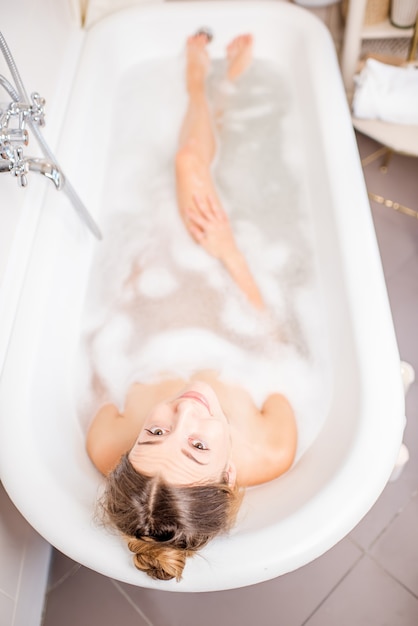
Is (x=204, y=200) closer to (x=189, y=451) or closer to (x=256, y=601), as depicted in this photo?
(x=189, y=451)

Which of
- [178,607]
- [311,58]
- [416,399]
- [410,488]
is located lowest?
[178,607]

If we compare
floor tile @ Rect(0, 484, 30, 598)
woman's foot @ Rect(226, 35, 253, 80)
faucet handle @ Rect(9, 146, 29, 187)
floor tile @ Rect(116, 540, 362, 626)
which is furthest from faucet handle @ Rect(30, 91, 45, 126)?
floor tile @ Rect(116, 540, 362, 626)

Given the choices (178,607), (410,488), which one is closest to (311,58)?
(410,488)

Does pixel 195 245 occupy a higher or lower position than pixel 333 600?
higher

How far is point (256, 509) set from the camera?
107 centimetres

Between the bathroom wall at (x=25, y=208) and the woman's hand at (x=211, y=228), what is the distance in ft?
1.42

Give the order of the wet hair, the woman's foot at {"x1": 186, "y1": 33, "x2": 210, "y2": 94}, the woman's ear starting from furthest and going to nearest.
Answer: the woman's foot at {"x1": 186, "y1": 33, "x2": 210, "y2": 94}
the woman's ear
the wet hair

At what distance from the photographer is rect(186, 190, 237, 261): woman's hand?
1.55m

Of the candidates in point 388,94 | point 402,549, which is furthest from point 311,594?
point 388,94

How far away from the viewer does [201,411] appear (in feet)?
3.33

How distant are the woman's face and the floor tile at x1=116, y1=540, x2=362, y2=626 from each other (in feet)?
1.53

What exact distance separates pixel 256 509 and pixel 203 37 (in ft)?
5.43

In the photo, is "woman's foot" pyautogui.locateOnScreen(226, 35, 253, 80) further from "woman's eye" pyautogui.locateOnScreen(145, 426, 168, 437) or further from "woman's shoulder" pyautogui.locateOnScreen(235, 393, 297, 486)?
"woman's eye" pyautogui.locateOnScreen(145, 426, 168, 437)

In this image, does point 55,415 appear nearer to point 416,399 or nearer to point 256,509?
point 256,509
